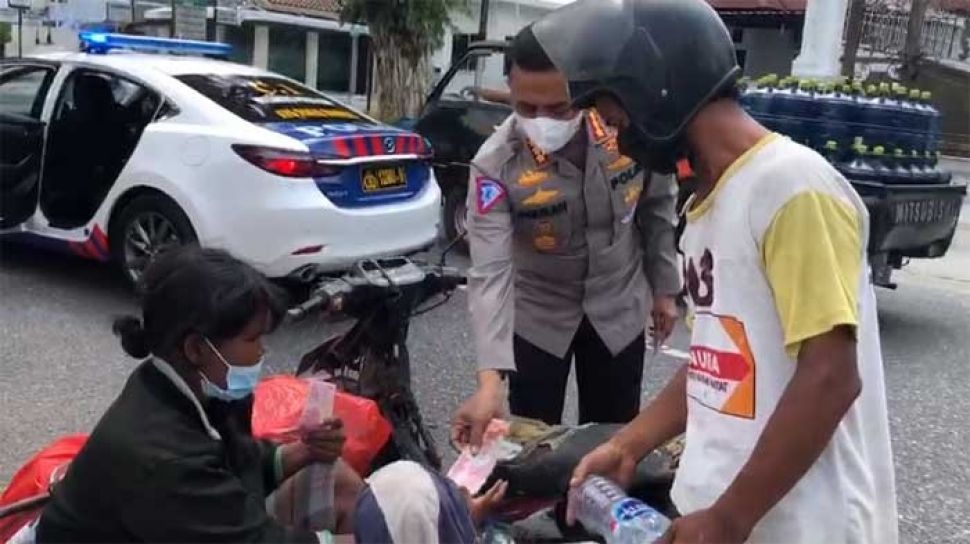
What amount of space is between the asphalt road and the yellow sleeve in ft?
9.43

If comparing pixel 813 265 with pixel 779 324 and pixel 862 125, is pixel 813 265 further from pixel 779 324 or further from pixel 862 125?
pixel 862 125

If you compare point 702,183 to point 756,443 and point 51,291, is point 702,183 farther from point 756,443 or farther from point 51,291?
point 51,291

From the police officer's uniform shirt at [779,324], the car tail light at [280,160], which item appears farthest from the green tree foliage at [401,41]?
the police officer's uniform shirt at [779,324]

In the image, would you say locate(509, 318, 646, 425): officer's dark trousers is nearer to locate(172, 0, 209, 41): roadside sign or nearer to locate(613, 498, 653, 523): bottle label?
locate(613, 498, 653, 523): bottle label

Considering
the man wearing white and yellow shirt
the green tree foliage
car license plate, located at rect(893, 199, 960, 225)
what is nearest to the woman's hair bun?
the man wearing white and yellow shirt

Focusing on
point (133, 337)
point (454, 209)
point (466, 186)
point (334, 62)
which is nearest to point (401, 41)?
point (454, 209)

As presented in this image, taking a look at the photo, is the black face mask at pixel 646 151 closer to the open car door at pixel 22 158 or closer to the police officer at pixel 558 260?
the police officer at pixel 558 260

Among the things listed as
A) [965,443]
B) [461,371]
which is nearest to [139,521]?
[461,371]

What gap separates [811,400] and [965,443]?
396cm

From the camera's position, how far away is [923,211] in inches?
255

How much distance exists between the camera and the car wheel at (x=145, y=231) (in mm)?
6004

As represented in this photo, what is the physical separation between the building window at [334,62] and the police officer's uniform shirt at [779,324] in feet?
78.8

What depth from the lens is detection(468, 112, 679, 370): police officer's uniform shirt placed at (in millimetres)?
2592

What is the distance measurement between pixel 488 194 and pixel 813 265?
53.7 inches
